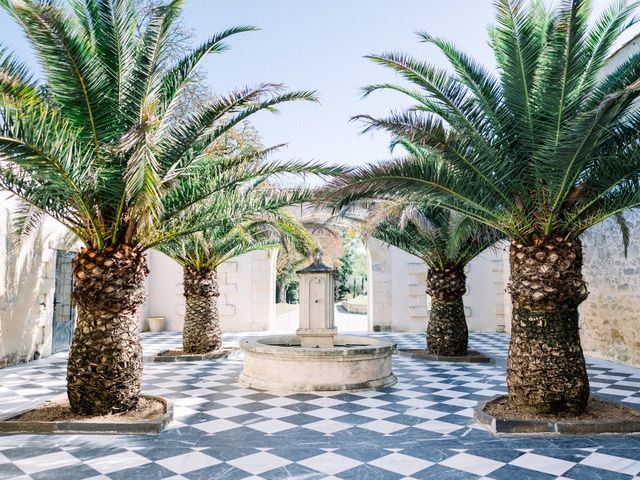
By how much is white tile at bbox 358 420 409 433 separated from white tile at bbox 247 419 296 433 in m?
0.78

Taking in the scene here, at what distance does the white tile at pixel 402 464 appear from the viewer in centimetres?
388

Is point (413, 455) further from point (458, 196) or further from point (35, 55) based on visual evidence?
point (35, 55)

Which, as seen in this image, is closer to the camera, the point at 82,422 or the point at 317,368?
the point at 82,422

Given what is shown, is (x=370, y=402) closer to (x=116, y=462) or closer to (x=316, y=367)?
(x=316, y=367)

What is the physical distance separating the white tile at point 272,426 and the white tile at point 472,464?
1.71 meters

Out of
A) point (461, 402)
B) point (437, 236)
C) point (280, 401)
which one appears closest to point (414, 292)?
point (437, 236)

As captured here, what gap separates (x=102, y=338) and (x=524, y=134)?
4.87m

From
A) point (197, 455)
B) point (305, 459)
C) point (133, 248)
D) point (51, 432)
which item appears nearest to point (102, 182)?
point (133, 248)

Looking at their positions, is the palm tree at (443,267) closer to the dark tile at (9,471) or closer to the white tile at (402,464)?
the white tile at (402,464)

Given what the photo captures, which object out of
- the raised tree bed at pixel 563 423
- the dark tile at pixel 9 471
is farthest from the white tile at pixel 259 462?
the raised tree bed at pixel 563 423

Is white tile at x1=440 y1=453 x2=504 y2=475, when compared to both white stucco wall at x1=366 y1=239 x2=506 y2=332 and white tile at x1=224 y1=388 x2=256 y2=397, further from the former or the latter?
white stucco wall at x1=366 y1=239 x2=506 y2=332

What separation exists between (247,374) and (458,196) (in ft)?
13.4

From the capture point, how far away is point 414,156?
5.67m

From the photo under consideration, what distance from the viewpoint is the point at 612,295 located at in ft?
31.0
